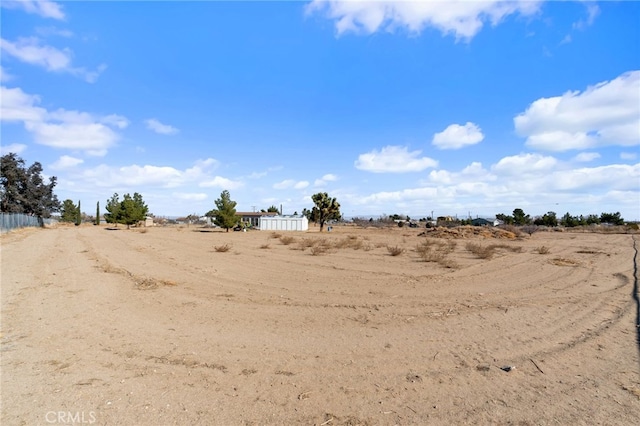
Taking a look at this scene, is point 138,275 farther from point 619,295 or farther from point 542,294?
point 619,295

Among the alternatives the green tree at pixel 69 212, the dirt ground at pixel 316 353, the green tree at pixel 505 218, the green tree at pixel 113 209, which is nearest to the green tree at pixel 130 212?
the green tree at pixel 113 209

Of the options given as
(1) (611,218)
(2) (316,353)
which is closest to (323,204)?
(2) (316,353)

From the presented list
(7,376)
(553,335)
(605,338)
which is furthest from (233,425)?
(605,338)

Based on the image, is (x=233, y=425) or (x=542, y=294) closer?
(x=233, y=425)

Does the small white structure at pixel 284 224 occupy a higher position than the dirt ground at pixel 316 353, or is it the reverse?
the small white structure at pixel 284 224

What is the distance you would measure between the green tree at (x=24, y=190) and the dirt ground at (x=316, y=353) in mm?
60892

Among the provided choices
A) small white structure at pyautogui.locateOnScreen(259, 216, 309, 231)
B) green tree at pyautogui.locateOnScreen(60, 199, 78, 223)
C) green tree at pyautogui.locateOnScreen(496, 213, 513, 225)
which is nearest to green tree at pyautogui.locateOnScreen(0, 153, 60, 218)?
green tree at pyautogui.locateOnScreen(60, 199, 78, 223)

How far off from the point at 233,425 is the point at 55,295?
8.37m

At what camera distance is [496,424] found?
142 inches

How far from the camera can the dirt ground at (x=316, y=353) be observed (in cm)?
382

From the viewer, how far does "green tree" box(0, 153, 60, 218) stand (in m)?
55.6

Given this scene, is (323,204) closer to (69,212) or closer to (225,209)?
(225,209)

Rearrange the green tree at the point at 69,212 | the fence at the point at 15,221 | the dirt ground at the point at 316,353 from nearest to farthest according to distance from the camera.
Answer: the dirt ground at the point at 316,353, the fence at the point at 15,221, the green tree at the point at 69,212

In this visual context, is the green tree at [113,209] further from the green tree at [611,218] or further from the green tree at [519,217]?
the green tree at [611,218]
